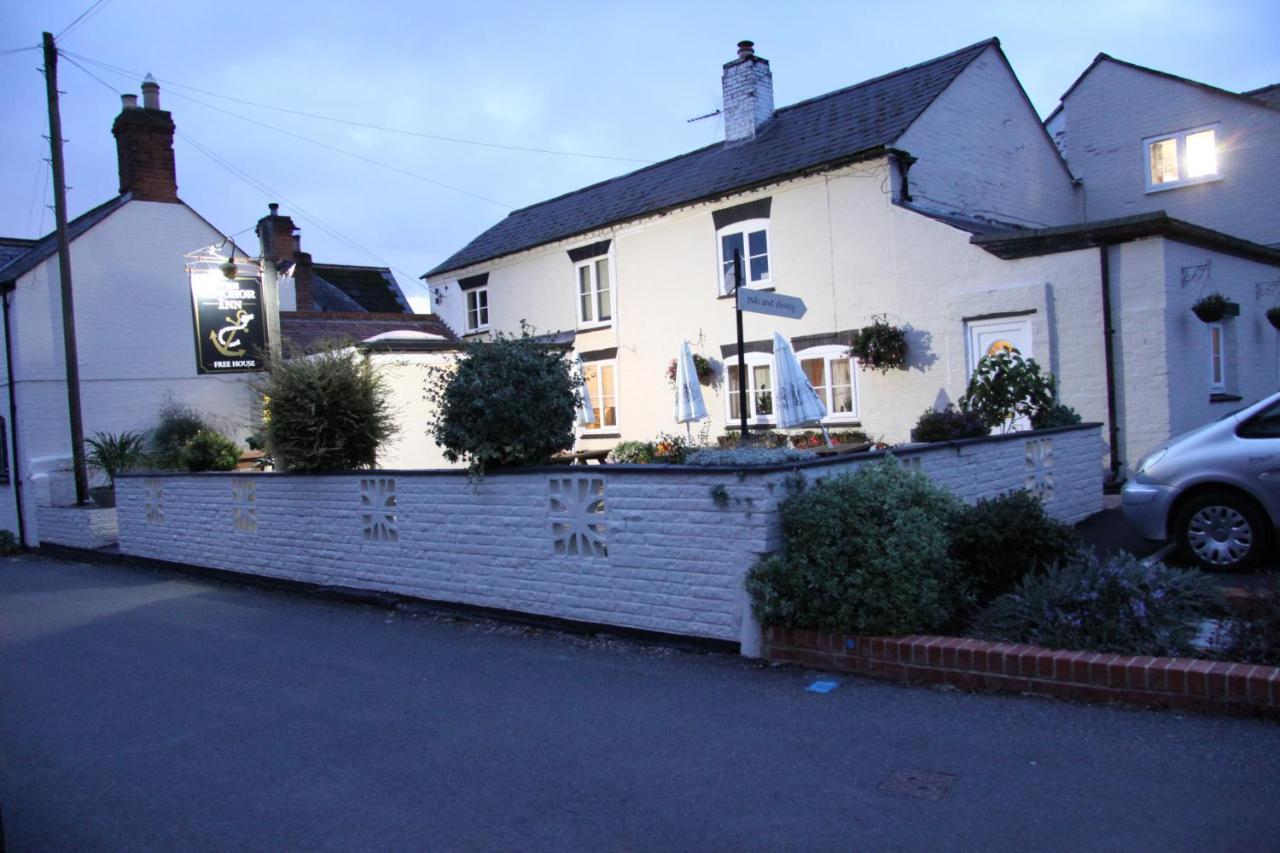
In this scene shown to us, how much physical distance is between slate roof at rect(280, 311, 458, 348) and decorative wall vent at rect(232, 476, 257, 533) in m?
11.9

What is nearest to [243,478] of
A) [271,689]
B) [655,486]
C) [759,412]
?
[271,689]

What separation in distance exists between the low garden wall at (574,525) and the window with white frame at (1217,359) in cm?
428

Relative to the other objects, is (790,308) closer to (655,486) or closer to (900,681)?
(655,486)

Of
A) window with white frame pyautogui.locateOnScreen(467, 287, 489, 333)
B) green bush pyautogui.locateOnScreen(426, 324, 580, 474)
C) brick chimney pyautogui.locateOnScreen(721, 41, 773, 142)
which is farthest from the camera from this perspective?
window with white frame pyautogui.locateOnScreen(467, 287, 489, 333)

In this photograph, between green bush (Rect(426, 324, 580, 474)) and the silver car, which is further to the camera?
green bush (Rect(426, 324, 580, 474))

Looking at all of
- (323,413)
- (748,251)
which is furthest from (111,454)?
(748,251)

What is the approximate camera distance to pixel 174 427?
64.2 feet

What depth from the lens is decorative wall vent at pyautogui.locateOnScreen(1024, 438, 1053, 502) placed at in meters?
10.2

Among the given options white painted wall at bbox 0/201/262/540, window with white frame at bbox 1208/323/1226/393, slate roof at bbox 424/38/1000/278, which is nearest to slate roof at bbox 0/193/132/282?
white painted wall at bbox 0/201/262/540

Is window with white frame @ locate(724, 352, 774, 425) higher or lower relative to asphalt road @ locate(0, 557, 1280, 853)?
higher

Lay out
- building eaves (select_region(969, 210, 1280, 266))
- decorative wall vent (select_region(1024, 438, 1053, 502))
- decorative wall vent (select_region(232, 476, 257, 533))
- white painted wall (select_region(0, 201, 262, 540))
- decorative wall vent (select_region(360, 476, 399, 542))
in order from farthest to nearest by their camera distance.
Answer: white painted wall (select_region(0, 201, 262, 540)) < building eaves (select_region(969, 210, 1280, 266)) < decorative wall vent (select_region(232, 476, 257, 533)) < decorative wall vent (select_region(1024, 438, 1053, 502)) < decorative wall vent (select_region(360, 476, 399, 542))

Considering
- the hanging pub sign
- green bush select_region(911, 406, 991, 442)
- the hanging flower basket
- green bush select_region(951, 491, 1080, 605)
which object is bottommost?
green bush select_region(951, 491, 1080, 605)

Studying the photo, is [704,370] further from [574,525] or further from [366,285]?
[366,285]

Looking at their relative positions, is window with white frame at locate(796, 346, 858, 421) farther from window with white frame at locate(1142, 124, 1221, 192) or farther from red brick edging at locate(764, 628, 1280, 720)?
red brick edging at locate(764, 628, 1280, 720)
